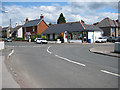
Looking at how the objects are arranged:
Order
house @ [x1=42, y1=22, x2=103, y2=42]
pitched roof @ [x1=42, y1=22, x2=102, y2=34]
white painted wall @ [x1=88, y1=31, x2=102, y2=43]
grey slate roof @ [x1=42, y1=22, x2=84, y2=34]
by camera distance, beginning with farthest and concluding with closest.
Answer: grey slate roof @ [x1=42, y1=22, x2=84, y2=34] → pitched roof @ [x1=42, y1=22, x2=102, y2=34] → white painted wall @ [x1=88, y1=31, x2=102, y2=43] → house @ [x1=42, y1=22, x2=103, y2=42]

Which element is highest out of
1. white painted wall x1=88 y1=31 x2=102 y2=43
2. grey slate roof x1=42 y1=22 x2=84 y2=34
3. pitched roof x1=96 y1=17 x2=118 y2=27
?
pitched roof x1=96 y1=17 x2=118 y2=27

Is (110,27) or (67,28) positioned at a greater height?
(110,27)

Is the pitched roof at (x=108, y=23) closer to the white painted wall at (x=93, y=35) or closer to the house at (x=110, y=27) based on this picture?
the house at (x=110, y=27)

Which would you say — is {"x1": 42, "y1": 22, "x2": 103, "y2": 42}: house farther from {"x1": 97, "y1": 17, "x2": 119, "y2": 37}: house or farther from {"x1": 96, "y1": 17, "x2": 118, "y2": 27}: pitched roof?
{"x1": 96, "y1": 17, "x2": 118, "y2": 27}: pitched roof

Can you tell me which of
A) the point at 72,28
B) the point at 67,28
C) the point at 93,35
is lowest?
the point at 93,35

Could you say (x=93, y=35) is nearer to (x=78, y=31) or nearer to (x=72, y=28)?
(x=78, y=31)

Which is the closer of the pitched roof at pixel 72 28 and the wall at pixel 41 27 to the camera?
the pitched roof at pixel 72 28

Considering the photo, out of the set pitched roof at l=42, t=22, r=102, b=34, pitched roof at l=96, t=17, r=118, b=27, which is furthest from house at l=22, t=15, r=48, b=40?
pitched roof at l=96, t=17, r=118, b=27

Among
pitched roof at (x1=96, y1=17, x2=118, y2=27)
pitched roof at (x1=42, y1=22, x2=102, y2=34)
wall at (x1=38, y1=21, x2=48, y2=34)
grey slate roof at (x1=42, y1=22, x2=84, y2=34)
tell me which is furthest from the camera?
wall at (x1=38, y1=21, x2=48, y2=34)

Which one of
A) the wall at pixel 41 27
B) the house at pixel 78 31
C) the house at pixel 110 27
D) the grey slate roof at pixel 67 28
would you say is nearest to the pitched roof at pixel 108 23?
the house at pixel 110 27

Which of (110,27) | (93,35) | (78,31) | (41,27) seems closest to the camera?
(78,31)

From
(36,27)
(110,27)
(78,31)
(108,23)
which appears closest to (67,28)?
(78,31)

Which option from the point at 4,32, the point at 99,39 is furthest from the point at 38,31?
the point at 4,32

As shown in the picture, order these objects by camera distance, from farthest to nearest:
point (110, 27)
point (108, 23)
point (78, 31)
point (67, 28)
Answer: point (108, 23) → point (110, 27) → point (67, 28) → point (78, 31)
